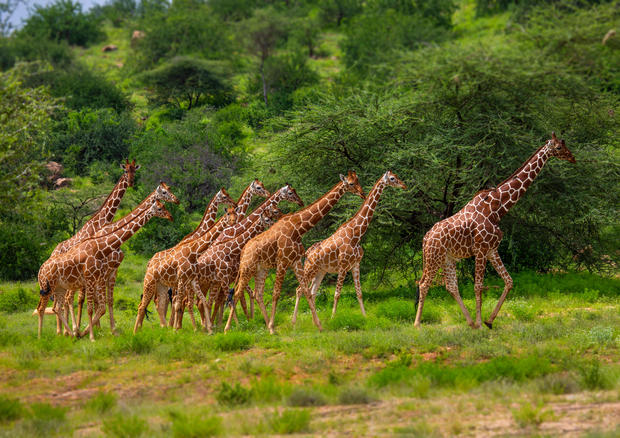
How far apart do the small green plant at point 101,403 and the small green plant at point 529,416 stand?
5125 millimetres

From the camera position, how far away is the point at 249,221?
46.4 feet

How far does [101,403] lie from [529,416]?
17.7 feet

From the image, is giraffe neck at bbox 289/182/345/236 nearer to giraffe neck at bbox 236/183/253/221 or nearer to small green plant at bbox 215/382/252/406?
giraffe neck at bbox 236/183/253/221

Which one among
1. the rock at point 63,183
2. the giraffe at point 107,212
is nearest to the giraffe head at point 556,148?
the giraffe at point 107,212

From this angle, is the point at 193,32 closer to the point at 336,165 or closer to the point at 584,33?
the point at 584,33

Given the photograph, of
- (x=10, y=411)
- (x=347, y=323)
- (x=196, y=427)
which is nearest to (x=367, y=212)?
(x=347, y=323)

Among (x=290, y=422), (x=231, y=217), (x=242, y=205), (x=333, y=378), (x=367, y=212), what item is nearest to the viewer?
(x=290, y=422)

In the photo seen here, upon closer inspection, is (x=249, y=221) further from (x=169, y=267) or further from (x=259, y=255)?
(x=169, y=267)

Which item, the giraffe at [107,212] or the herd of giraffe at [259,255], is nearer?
the herd of giraffe at [259,255]

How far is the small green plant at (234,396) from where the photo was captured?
9.04 meters

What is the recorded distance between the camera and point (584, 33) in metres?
38.8

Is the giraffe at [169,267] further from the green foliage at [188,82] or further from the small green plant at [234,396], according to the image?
the green foliage at [188,82]

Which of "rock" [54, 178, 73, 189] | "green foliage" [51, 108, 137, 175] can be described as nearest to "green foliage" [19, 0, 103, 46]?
"green foliage" [51, 108, 137, 175]

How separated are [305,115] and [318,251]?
6.97 meters
